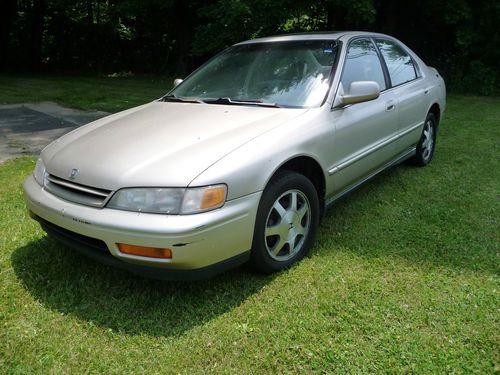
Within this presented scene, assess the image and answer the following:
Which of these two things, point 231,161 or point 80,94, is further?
point 80,94

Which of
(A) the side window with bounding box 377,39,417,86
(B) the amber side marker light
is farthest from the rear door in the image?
(B) the amber side marker light

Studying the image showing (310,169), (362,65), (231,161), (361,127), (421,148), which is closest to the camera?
(231,161)

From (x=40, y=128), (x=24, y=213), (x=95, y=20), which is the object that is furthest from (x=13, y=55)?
(x=24, y=213)

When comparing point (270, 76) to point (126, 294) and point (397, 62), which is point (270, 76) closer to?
point (397, 62)

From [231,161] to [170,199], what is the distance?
41 cm

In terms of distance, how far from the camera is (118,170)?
2.53 meters

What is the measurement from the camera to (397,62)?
4570 millimetres

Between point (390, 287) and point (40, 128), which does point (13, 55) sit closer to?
point (40, 128)

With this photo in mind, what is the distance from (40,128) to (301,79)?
5.35 m

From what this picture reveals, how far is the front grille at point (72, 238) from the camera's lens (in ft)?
8.30

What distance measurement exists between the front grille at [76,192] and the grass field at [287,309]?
1.91 ft

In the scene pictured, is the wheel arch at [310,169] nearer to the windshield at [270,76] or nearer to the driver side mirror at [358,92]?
the windshield at [270,76]

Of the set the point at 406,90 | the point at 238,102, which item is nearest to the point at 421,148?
the point at 406,90

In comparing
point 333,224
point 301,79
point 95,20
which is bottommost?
point 95,20
